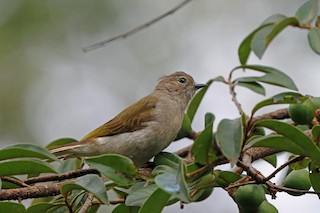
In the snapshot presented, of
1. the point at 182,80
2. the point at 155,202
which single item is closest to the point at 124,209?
the point at 155,202

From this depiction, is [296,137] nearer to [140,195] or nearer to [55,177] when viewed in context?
[140,195]

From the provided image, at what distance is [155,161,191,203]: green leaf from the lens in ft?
5.19

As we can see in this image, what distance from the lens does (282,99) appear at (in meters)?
2.00

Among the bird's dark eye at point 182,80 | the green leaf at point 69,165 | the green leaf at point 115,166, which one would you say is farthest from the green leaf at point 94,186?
the bird's dark eye at point 182,80

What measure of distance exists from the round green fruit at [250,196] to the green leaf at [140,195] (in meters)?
0.25

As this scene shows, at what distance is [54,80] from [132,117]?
11.7 ft

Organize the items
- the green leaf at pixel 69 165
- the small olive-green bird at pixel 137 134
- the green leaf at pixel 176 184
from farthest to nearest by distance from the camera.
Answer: the small olive-green bird at pixel 137 134 < the green leaf at pixel 69 165 < the green leaf at pixel 176 184

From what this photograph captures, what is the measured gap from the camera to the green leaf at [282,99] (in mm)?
1954

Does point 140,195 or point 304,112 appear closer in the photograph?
point 140,195

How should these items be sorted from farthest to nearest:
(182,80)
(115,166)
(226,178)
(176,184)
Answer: (182,80)
(226,178)
(115,166)
(176,184)

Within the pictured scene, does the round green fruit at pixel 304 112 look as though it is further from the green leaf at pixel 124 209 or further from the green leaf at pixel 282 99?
the green leaf at pixel 124 209

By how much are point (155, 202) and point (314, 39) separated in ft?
2.05

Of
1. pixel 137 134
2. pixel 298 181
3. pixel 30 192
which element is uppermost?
pixel 30 192

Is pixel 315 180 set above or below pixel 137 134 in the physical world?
above
